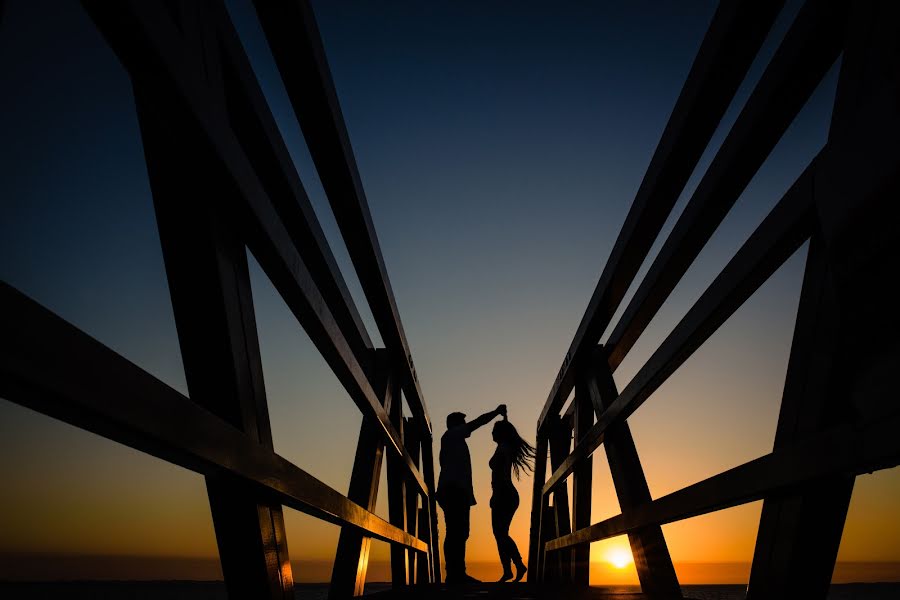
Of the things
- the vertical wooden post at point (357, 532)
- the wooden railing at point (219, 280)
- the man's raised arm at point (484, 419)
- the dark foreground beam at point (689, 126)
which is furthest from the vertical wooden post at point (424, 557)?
the wooden railing at point (219, 280)

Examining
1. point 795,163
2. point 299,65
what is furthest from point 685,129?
point 299,65

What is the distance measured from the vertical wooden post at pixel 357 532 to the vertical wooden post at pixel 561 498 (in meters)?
1.43

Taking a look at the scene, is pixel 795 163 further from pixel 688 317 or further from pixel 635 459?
pixel 635 459

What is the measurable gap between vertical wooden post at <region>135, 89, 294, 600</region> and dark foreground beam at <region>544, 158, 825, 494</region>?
823 millimetres

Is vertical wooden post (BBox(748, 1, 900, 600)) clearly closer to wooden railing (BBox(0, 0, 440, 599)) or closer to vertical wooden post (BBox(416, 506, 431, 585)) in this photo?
wooden railing (BBox(0, 0, 440, 599))

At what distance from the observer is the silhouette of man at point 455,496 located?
5.81m

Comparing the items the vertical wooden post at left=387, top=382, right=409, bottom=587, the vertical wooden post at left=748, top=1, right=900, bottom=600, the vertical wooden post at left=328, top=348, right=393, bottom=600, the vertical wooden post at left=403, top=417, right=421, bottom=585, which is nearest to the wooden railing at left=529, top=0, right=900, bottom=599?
the vertical wooden post at left=748, top=1, right=900, bottom=600

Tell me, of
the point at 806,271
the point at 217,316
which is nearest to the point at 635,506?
the point at 806,271

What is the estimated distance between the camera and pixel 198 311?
0.97 meters

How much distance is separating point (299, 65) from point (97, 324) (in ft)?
4.15

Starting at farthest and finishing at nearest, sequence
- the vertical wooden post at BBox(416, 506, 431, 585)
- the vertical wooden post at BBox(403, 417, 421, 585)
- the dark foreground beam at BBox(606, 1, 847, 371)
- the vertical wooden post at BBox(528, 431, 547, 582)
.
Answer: the vertical wooden post at BBox(416, 506, 431, 585) → the vertical wooden post at BBox(528, 431, 547, 582) → the vertical wooden post at BBox(403, 417, 421, 585) → the dark foreground beam at BBox(606, 1, 847, 371)

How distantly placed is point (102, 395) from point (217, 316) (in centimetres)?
45

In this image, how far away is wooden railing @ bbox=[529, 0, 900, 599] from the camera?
1.66 ft

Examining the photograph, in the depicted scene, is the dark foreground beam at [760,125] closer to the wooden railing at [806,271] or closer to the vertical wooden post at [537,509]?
the wooden railing at [806,271]
